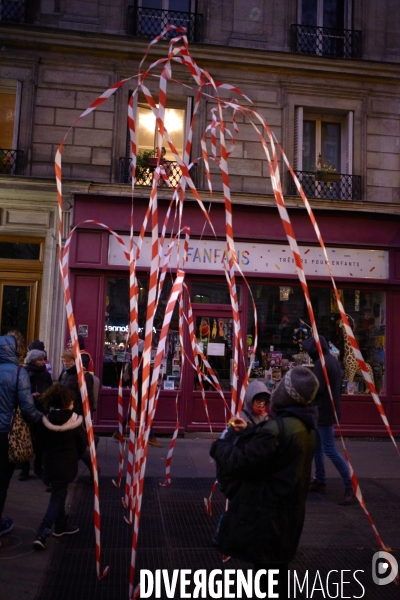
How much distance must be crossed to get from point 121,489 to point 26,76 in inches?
331

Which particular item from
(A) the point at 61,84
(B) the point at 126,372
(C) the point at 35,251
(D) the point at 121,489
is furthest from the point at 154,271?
(A) the point at 61,84

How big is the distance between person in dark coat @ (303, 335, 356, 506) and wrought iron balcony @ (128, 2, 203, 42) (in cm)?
792

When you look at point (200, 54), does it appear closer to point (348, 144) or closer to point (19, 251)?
point (348, 144)

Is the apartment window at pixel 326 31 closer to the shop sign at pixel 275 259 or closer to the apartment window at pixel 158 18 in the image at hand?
the apartment window at pixel 158 18

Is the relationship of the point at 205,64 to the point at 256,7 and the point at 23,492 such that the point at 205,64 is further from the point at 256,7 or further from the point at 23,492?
the point at 23,492

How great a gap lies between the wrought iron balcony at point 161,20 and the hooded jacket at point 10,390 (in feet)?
28.9

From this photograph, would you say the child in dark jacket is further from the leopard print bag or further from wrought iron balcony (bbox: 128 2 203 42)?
wrought iron balcony (bbox: 128 2 203 42)

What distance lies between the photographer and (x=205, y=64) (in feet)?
37.8

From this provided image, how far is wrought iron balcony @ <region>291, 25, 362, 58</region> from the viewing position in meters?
12.0

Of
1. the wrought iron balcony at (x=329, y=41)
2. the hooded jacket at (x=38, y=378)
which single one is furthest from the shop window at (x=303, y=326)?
the wrought iron balcony at (x=329, y=41)

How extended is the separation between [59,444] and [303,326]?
279 inches

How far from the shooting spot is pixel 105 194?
10.7 metres

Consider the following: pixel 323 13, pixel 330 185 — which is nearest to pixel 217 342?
pixel 330 185

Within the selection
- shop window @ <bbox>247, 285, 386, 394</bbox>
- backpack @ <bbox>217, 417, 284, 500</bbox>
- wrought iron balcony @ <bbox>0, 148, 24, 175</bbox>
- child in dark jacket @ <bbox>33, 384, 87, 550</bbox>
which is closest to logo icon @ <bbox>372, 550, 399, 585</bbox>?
backpack @ <bbox>217, 417, 284, 500</bbox>
